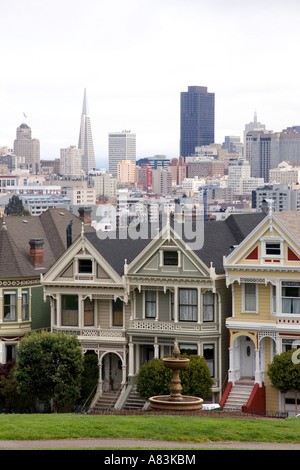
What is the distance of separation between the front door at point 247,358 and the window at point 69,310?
676 cm

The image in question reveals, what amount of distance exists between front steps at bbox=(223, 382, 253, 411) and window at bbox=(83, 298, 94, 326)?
6.57 metres

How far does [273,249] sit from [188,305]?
4009mm

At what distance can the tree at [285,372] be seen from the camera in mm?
44094

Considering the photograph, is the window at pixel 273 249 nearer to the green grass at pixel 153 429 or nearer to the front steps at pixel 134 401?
the front steps at pixel 134 401

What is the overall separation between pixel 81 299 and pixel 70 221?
26.2 ft

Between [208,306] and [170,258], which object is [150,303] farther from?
[208,306]

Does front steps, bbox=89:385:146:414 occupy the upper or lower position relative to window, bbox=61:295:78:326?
lower

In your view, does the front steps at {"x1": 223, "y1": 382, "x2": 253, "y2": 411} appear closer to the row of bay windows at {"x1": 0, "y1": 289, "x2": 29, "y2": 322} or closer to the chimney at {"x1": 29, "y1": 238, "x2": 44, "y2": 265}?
the row of bay windows at {"x1": 0, "y1": 289, "x2": 29, "y2": 322}

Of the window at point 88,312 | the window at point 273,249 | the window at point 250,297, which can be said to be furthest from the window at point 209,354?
the window at point 88,312

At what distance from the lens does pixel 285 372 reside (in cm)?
4425

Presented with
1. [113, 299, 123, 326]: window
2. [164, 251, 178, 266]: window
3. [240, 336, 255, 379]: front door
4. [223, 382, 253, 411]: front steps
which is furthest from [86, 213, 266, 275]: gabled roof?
[223, 382, 253, 411]: front steps

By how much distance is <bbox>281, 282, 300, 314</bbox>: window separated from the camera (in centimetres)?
4525
